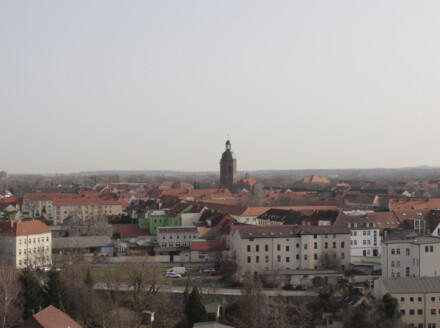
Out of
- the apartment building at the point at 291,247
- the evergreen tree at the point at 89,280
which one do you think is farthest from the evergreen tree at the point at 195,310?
the apartment building at the point at 291,247

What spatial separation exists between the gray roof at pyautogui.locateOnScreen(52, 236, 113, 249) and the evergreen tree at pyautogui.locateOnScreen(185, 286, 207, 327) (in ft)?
84.1

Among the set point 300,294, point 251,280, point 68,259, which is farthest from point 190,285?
point 68,259

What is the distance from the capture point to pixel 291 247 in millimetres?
47969

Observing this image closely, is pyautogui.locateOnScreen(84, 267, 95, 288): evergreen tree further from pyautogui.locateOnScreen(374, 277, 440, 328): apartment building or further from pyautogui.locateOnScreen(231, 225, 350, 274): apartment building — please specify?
pyautogui.locateOnScreen(374, 277, 440, 328): apartment building

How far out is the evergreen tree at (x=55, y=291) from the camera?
34.4m

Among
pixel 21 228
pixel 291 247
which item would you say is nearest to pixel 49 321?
pixel 291 247

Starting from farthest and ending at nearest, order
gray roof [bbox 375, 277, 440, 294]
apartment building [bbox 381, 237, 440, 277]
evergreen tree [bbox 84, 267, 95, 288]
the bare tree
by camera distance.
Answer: apartment building [bbox 381, 237, 440, 277], evergreen tree [bbox 84, 267, 95, 288], gray roof [bbox 375, 277, 440, 294], the bare tree

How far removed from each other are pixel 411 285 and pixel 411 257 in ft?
19.4

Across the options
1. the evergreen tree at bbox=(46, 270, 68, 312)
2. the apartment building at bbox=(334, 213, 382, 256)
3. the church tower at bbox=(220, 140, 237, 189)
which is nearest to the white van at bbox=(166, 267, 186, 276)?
the evergreen tree at bbox=(46, 270, 68, 312)

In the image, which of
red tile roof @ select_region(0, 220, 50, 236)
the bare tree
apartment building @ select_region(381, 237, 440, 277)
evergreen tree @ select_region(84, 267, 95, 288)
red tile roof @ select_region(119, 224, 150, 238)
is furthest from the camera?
red tile roof @ select_region(119, 224, 150, 238)

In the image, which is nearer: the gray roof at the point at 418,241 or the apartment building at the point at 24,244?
the gray roof at the point at 418,241

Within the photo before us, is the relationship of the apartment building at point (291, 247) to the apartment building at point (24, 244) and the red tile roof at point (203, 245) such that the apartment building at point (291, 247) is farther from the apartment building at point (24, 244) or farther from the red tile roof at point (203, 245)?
the apartment building at point (24, 244)

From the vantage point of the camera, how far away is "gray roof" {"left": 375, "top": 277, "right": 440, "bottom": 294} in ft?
119

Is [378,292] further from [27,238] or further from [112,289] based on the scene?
[27,238]
